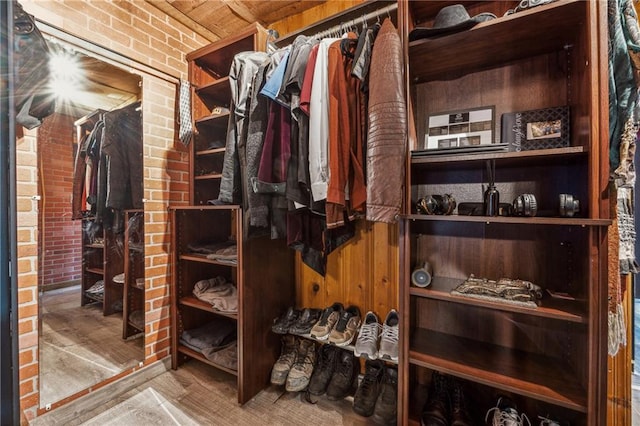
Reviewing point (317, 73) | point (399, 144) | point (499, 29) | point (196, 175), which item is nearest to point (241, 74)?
point (317, 73)

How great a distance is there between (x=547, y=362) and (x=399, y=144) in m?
1.11

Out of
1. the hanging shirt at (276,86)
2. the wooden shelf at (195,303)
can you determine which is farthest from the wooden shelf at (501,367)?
the hanging shirt at (276,86)

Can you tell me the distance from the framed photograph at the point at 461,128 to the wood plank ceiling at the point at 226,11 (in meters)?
1.21

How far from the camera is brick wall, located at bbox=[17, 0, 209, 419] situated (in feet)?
4.24

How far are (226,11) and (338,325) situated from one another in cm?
218

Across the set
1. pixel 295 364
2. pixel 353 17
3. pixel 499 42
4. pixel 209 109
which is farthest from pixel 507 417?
pixel 209 109

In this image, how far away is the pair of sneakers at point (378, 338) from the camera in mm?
1262

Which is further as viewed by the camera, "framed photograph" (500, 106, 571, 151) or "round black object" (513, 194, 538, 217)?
"framed photograph" (500, 106, 571, 151)

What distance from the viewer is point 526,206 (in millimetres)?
955

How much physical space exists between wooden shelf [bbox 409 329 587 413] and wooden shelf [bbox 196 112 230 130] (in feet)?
5.52

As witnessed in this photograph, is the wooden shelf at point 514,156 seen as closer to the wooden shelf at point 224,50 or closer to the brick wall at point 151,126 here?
the wooden shelf at point 224,50

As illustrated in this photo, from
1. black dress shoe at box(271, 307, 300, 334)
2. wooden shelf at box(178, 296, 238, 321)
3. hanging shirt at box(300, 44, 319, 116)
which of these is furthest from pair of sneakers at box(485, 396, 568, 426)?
hanging shirt at box(300, 44, 319, 116)

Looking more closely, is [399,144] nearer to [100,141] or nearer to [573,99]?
[573,99]

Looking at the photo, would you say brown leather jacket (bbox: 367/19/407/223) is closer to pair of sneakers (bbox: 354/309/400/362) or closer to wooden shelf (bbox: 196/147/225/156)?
pair of sneakers (bbox: 354/309/400/362)
